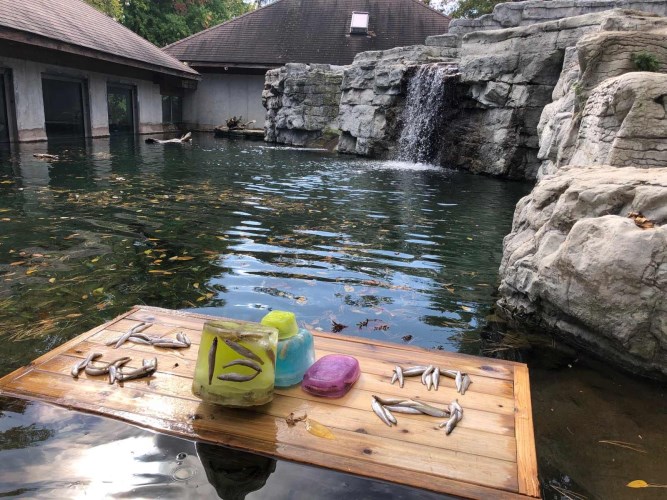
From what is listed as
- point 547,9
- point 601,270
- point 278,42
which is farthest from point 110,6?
point 601,270

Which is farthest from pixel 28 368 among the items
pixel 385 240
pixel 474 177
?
pixel 474 177

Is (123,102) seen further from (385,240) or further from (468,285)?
(468,285)

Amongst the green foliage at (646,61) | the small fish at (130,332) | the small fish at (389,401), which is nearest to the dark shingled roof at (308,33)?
the green foliage at (646,61)

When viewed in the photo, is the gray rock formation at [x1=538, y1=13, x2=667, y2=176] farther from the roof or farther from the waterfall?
the roof

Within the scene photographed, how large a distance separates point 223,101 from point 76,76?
410 inches

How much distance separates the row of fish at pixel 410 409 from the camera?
2.46m

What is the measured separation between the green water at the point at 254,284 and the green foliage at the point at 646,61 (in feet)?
9.78

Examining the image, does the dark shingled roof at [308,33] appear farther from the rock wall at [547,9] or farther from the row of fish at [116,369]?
the row of fish at [116,369]

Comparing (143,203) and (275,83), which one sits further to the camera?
(275,83)

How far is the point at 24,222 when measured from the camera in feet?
22.5

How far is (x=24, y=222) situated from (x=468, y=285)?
5712mm

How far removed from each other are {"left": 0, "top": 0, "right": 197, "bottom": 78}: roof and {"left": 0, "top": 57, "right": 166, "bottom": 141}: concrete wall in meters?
1.42

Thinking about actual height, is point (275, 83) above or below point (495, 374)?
above

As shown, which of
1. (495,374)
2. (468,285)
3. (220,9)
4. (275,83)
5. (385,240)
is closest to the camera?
(495,374)
